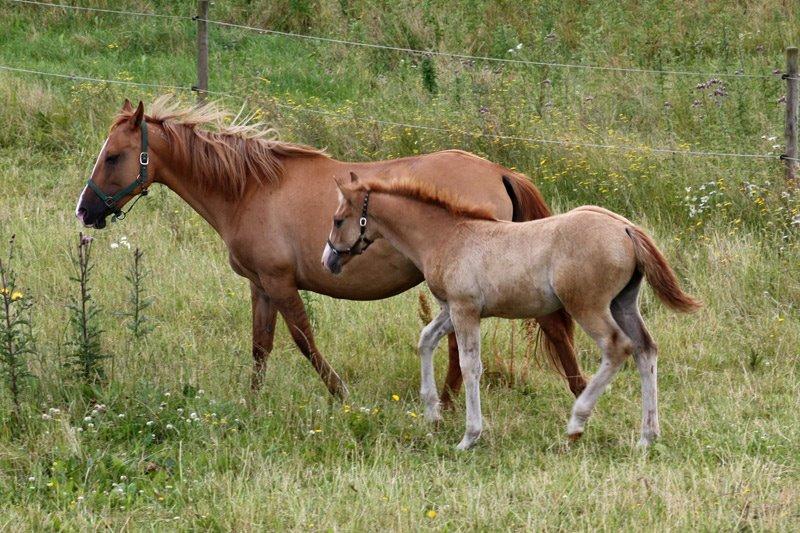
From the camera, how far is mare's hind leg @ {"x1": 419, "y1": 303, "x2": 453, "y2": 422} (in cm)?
616

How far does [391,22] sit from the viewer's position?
13.7 m

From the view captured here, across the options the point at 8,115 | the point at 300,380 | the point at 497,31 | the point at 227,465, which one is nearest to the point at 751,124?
the point at 497,31

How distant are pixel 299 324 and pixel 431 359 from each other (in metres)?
0.90

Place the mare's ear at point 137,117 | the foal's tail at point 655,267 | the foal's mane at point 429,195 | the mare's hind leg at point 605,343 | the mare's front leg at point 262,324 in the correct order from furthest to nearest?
the mare's front leg at point 262,324 < the mare's ear at point 137,117 < the foal's mane at point 429,195 < the mare's hind leg at point 605,343 < the foal's tail at point 655,267

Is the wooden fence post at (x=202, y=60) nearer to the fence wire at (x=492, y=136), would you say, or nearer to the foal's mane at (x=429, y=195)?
the fence wire at (x=492, y=136)

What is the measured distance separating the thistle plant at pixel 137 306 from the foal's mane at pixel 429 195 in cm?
134

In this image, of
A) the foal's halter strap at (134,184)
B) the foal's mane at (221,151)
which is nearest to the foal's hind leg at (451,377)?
the foal's mane at (221,151)

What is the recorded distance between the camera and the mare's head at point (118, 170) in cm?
684

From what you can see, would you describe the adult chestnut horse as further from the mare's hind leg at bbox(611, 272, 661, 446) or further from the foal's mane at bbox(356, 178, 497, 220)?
the mare's hind leg at bbox(611, 272, 661, 446)

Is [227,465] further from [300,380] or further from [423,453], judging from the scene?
[300,380]

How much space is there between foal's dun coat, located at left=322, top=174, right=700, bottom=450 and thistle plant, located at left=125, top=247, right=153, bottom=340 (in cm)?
106

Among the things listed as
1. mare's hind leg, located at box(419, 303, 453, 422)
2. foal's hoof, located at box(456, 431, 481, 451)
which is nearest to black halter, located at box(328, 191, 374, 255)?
mare's hind leg, located at box(419, 303, 453, 422)

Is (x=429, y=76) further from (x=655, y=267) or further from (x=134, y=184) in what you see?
(x=655, y=267)

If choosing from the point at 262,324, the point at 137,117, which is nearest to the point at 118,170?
the point at 137,117
